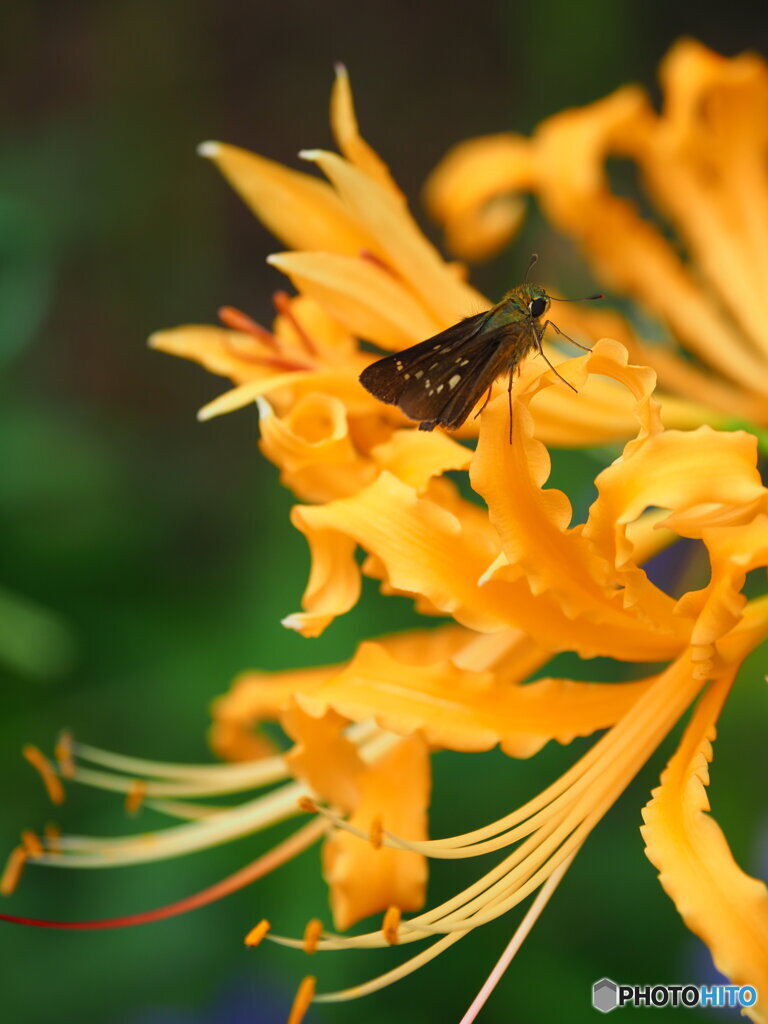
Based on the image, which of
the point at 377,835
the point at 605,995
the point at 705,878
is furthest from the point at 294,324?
the point at 605,995

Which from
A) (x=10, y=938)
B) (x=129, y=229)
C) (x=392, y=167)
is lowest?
(x=10, y=938)

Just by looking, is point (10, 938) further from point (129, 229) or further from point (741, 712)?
point (129, 229)

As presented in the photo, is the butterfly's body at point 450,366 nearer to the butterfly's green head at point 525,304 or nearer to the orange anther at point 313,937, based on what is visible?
the butterfly's green head at point 525,304

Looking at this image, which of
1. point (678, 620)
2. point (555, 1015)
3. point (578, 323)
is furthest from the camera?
point (555, 1015)

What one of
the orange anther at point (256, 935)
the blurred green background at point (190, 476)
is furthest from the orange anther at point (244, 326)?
the blurred green background at point (190, 476)

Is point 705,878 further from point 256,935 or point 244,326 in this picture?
point 244,326

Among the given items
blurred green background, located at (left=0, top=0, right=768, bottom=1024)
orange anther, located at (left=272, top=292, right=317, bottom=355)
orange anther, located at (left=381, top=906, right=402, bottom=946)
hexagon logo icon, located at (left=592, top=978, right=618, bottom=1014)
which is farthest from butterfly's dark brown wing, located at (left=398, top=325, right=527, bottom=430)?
blurred green background, located at (left=0, top=0, right=768, bottom=1024)

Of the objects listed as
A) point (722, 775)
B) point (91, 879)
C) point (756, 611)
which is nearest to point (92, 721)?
point (91, 879)
